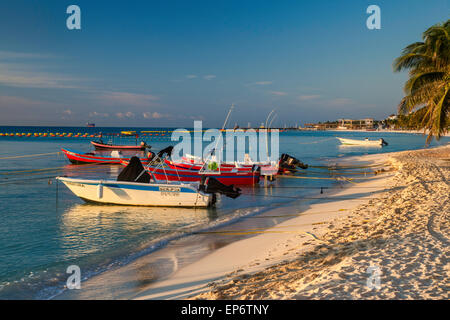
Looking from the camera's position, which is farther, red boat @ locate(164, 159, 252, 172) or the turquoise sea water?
red boat @ locate(164, 159, 252, 172)

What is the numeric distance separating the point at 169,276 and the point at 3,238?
6459mm

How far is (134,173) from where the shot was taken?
1383 cm

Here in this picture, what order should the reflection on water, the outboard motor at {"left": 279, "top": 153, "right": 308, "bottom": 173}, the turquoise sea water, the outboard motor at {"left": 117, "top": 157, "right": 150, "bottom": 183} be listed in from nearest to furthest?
the turquoise sea water
the reflection on water
the outboard motor at {"left": 117, "top": 157, "right": 150, "bottom": 183}
the outboard motor at {"left": 279, "top": 153, "right": 308, "bottom": 173}

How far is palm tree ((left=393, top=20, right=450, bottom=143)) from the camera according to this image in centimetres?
2056

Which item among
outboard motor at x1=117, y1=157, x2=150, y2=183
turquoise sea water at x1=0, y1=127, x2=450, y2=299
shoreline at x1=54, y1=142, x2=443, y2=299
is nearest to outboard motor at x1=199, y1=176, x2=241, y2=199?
turquoise sea water at x1=0, y1=127, x2=450, y2=299

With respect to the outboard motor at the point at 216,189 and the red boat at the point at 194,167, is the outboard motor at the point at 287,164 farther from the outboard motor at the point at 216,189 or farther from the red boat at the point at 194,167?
the outboard motor at the point at 216,189

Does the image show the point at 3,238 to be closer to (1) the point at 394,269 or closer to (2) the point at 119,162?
(1) the point at 394,269

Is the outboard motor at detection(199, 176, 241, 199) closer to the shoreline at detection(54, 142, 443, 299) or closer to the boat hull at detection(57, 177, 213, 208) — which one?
the boat hull at detection(57, 177, 213, 208)

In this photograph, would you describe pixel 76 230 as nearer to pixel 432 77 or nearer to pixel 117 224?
pixel 117 224

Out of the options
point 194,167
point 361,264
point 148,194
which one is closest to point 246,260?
point 361,264

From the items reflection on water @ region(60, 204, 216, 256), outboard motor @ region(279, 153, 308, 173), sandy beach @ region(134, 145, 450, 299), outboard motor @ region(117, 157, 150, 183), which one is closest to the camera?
sandy beach @ region(134, 145, 450, 299)

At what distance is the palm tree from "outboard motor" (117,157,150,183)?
1813cm

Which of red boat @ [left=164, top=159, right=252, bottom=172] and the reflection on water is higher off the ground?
red boat @ [left=164, top=159, right=252, bottom=172]

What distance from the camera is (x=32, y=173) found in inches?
1014
